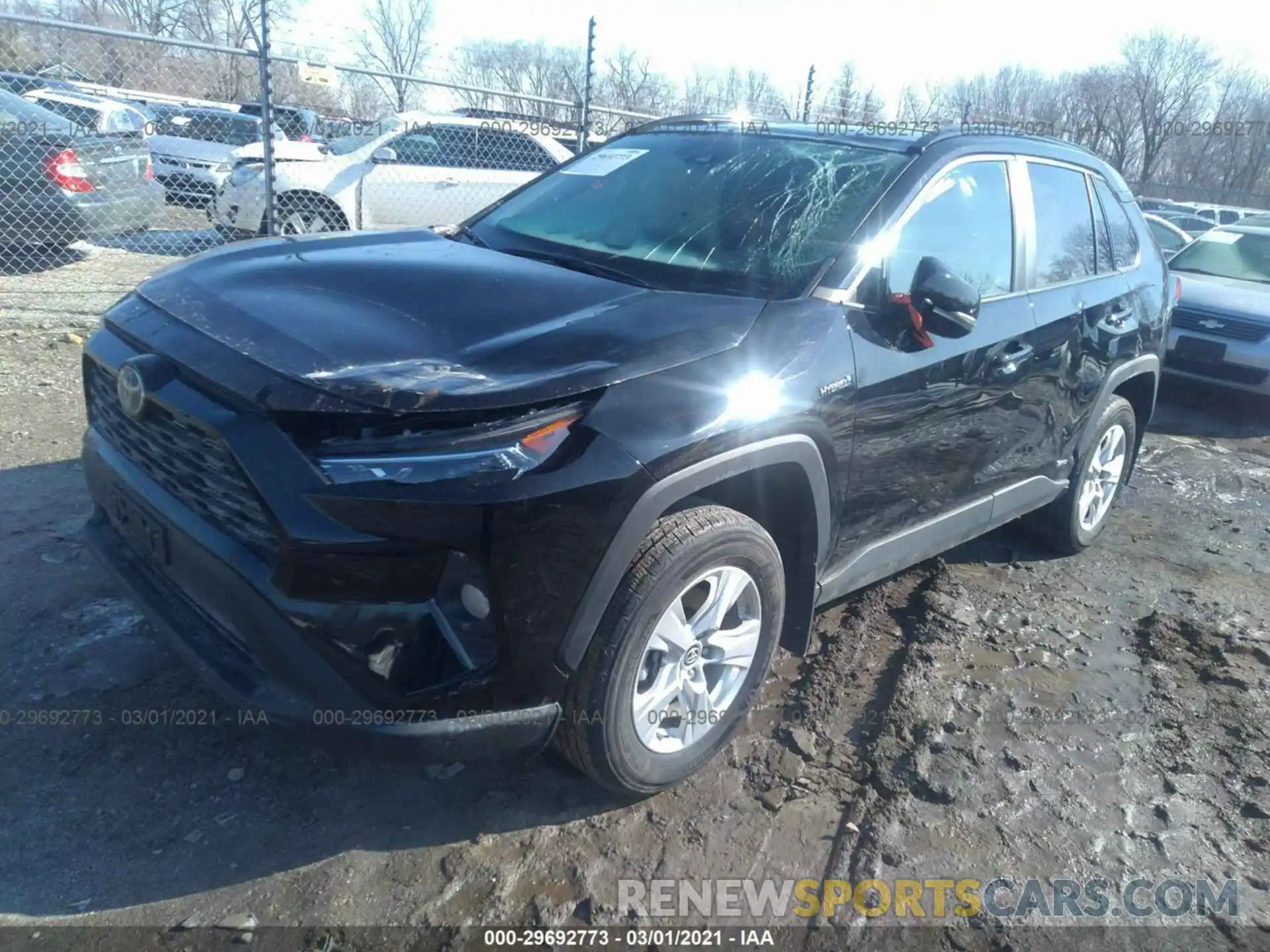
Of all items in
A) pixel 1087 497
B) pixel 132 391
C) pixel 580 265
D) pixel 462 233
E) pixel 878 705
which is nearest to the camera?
pixel 132 391

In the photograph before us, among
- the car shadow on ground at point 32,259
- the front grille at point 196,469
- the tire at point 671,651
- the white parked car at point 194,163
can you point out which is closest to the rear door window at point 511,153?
the white parked car at point 194,163

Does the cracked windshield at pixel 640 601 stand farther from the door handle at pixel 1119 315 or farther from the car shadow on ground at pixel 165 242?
the car shadow on ground at pixel 165 242

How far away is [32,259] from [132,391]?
761cm

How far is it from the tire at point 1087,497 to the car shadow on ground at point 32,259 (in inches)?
327

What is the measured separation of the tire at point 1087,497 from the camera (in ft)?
15.2

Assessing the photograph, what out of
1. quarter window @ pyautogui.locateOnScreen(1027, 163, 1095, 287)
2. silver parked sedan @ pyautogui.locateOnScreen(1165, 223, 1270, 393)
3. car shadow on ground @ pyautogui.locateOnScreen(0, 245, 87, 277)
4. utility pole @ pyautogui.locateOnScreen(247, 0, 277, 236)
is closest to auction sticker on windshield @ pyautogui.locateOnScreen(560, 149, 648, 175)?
quarter window @ pyautogui.locateOnScreen(1027, 163, 1095, 287)

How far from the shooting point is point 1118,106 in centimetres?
3966

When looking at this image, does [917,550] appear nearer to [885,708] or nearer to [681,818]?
[885,708]

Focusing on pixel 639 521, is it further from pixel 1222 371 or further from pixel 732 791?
pixel 1222 371

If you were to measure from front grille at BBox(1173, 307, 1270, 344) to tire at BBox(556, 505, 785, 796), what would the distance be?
6833mm

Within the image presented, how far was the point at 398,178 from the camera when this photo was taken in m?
10.6

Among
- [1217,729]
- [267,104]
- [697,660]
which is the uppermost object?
[267,104]

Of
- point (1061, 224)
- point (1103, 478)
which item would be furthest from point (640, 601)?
point (1103, 478)

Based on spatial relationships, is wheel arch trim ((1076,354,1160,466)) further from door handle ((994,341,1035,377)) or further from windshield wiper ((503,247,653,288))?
windshield wiper ((503,247,653,288))
